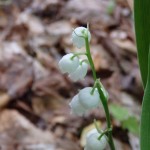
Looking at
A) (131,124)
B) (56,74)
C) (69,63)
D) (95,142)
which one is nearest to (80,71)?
(69,63)

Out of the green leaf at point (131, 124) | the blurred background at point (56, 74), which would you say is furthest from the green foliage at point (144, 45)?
the green leaf at point (131, 124)

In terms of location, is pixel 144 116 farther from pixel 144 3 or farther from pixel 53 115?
pixel 53 115

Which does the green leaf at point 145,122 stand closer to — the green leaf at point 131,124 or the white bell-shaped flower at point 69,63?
the white bell-shaped flower at point 69,63

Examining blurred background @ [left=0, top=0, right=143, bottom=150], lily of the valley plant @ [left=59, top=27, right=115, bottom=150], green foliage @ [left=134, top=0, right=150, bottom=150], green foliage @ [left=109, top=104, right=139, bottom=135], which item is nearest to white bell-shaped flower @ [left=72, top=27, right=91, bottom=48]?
lily of the valley plant @ [left=59, top=27, right=115, bottom=150]

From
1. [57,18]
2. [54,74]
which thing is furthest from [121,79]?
[57,18]

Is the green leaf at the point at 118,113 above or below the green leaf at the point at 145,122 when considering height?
below

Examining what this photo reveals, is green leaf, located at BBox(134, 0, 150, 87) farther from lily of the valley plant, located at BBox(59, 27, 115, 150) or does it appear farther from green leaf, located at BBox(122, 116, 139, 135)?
green leaf, located at BBox(122, 116, 139, 135)

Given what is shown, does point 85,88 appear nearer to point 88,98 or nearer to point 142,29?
point 88,98
